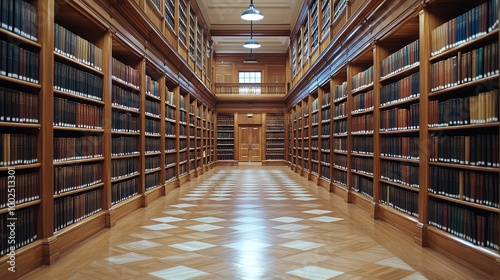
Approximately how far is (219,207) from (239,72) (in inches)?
514

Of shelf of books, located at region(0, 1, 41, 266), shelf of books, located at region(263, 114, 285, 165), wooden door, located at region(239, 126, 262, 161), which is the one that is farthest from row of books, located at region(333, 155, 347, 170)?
wooden door, located at region(239, 126, 262, 161)

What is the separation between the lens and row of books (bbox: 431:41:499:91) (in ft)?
9.92

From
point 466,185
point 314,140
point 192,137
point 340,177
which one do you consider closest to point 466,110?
point 466,185

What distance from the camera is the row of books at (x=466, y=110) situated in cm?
300

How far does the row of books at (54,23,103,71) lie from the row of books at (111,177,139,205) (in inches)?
64.9

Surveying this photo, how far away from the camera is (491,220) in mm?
3016

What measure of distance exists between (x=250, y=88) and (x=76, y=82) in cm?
1342

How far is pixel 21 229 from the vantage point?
9.88 ft

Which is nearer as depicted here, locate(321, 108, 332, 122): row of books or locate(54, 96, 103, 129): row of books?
locate(54, 96, 103, 129): row of books

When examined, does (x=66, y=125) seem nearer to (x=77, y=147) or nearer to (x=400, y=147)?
(x=77, y=147)

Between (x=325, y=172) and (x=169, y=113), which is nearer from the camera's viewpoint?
(x=169, y=113)

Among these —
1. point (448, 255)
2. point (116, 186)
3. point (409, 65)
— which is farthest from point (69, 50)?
point (448, 255)

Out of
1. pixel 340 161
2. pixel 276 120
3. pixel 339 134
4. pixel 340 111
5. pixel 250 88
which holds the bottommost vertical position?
pixel 340 161

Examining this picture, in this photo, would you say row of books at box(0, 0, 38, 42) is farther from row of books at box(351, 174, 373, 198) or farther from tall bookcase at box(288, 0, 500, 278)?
row of books at box(351, 174, 373, 198)
